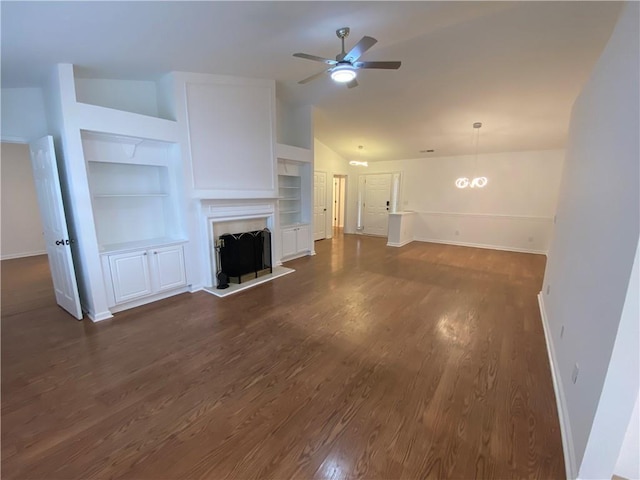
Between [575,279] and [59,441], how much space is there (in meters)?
3.68

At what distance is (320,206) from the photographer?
27.1 ft

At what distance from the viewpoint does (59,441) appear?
166cm

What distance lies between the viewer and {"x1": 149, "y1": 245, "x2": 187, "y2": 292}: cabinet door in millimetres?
3658

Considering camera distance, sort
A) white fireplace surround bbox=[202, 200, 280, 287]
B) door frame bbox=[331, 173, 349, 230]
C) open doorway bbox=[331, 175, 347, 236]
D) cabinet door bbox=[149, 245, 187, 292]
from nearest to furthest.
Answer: cabinet door bbox=[149, 245, 187, 292] < white fireplace surround bbox=[202, 200, 280, 287] < door frame bbox=[331, 173, 349, 230] < open doorway bbox=[331, 175, 347, 236]

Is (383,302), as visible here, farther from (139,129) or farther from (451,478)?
(139,129)

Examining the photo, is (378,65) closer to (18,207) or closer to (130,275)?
(130,275)

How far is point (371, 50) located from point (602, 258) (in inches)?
142

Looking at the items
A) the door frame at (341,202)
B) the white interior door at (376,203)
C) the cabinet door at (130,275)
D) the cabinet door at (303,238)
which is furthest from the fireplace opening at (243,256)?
the white interior door at (376,203)

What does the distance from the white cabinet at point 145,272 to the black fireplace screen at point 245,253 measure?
2.01 feet

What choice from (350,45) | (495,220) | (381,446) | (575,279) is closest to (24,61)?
(350,45)

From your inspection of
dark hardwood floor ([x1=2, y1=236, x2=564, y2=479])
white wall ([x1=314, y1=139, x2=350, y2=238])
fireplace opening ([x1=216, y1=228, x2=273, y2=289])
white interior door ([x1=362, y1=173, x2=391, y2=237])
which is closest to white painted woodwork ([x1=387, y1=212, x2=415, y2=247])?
white interior door ([x1=362, y1=173, x2=391, y2=237])

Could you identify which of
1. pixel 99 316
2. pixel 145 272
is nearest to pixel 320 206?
pixel 145 272

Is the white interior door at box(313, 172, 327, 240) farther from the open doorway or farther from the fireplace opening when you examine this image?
the fireplace opening

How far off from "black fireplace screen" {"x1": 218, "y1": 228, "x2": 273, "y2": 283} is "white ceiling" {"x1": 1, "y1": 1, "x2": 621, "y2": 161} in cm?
244
